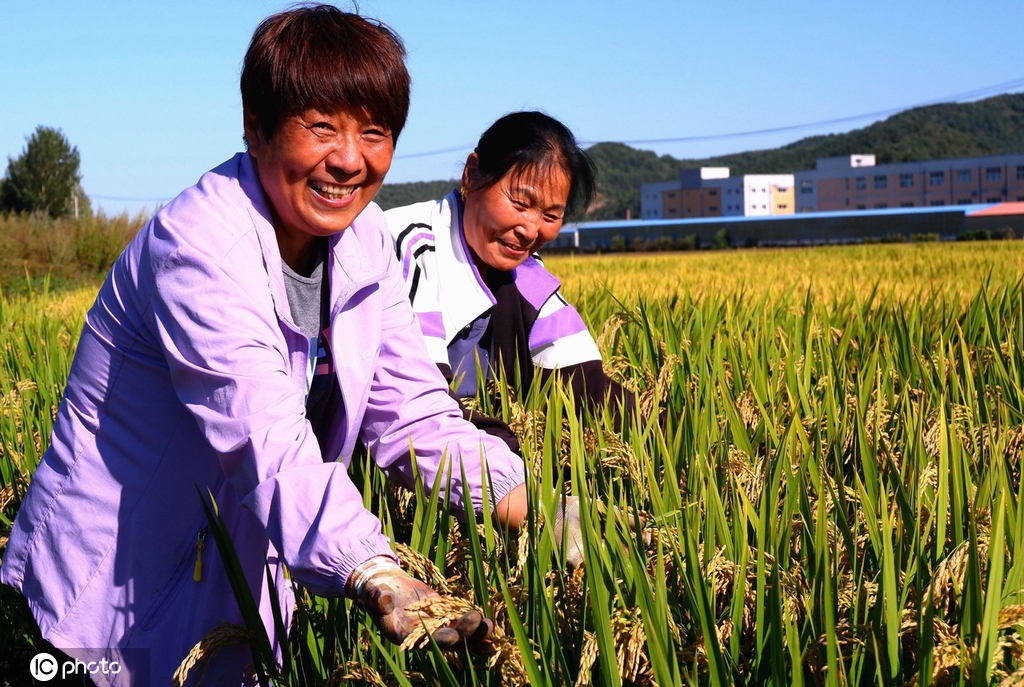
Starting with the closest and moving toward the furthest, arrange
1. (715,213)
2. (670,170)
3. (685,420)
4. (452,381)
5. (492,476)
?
(492,476) → (685,420) → (452,381) → (715,213) → (670,170)

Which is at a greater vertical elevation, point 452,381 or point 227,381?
point 227,381

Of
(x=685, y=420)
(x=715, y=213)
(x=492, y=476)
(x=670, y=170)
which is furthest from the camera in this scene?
(x=670, y=170)

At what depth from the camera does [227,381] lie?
1.34 meters

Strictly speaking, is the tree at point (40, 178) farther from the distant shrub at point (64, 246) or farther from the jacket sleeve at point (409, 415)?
the jacket sleeve at point (409, 415)

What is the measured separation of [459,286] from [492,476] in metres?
0.92

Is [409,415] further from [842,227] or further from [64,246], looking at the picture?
[842,227]

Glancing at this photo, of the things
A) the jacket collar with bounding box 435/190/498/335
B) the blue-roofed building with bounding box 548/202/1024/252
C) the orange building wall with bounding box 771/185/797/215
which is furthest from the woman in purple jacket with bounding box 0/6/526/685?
the orange building wall with bounding box 771/185/797/215

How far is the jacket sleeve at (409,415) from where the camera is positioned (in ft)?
5.65

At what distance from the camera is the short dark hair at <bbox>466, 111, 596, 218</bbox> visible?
2557 millimetres

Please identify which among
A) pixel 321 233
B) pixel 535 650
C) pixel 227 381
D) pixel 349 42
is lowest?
pixel 535 650

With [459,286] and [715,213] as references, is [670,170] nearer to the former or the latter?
[715,213]

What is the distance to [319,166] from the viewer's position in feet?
5.05

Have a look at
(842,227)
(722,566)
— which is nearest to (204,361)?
(722,566)

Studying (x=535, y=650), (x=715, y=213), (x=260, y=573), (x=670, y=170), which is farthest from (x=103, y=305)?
(x=670, y=170)
